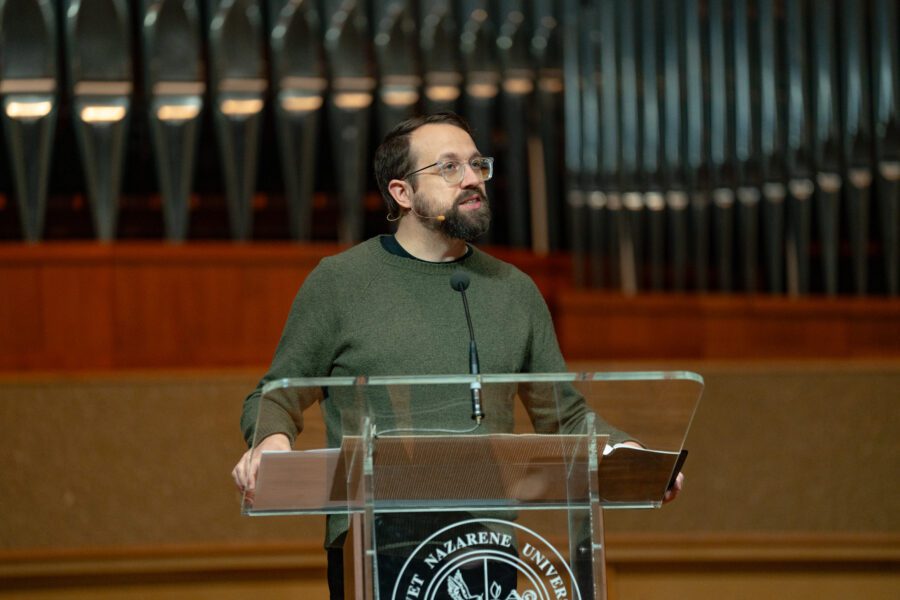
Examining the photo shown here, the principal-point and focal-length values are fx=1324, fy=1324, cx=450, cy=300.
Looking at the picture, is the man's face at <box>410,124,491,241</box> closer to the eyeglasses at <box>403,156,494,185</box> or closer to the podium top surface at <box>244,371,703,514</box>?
the eyeglasses at <box>403,156,494,185</box>

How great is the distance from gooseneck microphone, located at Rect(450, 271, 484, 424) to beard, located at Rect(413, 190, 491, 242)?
0.07 meters

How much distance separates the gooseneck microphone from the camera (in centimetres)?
194

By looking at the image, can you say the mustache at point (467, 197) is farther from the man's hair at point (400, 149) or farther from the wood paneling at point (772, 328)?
the wood paneling at point (772, 328)

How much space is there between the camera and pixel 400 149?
2457 millimetres

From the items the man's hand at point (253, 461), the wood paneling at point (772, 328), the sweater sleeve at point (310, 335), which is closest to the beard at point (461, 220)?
the sweater sleeve at point (310, 335)

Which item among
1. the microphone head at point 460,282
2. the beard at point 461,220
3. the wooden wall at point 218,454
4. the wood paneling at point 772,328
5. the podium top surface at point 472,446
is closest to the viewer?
the podium top surface at point 472,446

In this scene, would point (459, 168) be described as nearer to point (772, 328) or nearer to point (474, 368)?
point (474, 368)

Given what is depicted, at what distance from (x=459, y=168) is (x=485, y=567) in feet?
2.59

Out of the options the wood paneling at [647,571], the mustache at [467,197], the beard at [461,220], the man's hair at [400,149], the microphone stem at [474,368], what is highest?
the man's hair at [400,149]

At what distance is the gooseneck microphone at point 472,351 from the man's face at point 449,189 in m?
0.09

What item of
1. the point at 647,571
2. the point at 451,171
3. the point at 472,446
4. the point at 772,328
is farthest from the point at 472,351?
the point at 772,328

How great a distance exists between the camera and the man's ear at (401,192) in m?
2.45

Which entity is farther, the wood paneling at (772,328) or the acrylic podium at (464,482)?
the wood paneling at (772,328)

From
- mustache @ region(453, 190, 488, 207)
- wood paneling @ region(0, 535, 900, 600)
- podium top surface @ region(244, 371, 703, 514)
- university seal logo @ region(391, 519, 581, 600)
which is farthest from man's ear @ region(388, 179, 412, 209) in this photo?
wood paneling @ region(0, 535, 900, 600)
